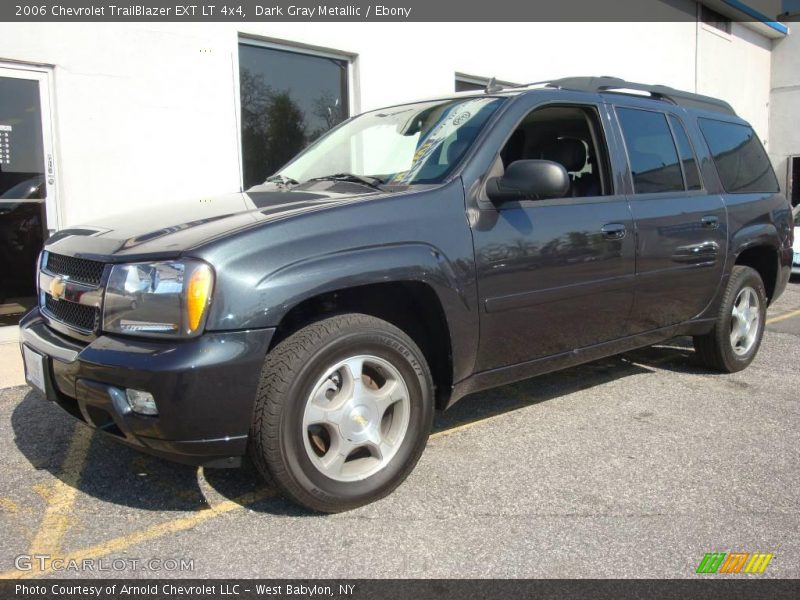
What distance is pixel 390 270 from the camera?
281 cm

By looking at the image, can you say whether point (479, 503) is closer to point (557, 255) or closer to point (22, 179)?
point (557, 255)

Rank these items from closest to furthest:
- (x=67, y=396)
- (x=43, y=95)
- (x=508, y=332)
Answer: (x=67, y=396) < (x=508, y=332) < (x=43, y=95)

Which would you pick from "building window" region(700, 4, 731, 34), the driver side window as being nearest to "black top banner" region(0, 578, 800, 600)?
the driver side window

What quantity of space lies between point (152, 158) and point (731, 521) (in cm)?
573

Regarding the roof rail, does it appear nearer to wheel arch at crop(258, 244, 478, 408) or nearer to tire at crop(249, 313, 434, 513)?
wheel arch at crop(258, 244, 478, 408)

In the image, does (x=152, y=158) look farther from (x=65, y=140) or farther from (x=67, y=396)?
(x=67, y=396)

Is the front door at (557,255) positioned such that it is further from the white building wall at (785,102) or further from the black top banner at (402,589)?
the white building wall at (785,102)

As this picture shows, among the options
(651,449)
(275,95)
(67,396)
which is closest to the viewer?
(67,396)

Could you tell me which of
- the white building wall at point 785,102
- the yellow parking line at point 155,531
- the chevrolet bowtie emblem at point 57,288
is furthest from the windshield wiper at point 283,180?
the white building wall at point 785,102

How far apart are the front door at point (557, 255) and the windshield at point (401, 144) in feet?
0.84

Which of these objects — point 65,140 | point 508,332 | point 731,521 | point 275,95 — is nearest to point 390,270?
point 508,332

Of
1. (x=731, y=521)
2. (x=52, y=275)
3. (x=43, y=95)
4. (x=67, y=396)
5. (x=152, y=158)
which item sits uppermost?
(x=43, y=95)

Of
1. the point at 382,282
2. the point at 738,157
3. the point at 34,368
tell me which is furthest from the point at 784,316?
the point at 34,368

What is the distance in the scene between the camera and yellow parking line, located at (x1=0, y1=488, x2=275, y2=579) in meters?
2.55
